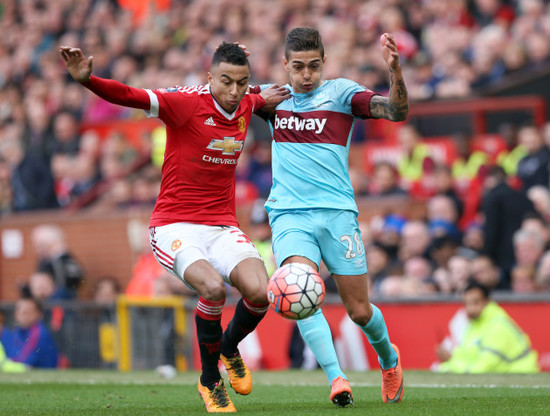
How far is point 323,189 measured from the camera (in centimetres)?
706

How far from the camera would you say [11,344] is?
531 inches

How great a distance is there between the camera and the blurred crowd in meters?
11.9

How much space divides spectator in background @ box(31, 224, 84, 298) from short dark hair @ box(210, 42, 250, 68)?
886 centimetres

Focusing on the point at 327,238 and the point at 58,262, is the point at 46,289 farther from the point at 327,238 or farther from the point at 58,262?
the point at 327,238

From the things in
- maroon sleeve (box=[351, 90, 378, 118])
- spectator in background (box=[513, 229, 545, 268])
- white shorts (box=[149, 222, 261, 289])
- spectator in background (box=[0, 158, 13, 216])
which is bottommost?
spectator in background (box=[0, 158, 13, 216])

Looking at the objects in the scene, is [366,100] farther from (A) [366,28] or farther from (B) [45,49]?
(B) [45,49]

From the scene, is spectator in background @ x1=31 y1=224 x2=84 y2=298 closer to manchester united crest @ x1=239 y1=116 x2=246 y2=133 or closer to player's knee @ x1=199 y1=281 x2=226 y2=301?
manchester united crest @ x1=239 y1=116 x2=246 y2=133

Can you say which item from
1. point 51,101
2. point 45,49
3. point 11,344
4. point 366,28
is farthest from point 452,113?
point 45,49

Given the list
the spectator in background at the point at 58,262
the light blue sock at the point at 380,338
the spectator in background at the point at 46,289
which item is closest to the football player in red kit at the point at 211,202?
the light blue sock at the point at 380,338

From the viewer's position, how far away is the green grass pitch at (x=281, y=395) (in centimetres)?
673

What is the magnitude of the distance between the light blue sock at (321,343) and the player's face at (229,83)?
161 centimetres

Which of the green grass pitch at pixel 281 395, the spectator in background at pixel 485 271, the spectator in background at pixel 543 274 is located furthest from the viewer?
the spectator in background at pixel 485 271

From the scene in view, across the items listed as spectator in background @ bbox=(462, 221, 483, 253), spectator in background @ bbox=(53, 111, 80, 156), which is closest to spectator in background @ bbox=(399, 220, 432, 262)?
spectator in background @ bbox=(462, 221, 483, 253)

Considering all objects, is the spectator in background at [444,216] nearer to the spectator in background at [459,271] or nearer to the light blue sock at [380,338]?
the spectator in background at [459,271]
